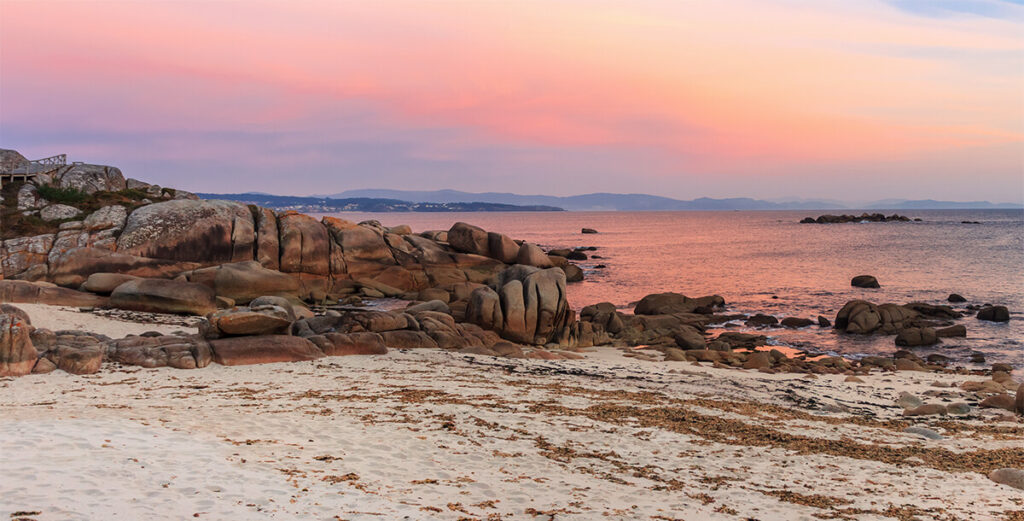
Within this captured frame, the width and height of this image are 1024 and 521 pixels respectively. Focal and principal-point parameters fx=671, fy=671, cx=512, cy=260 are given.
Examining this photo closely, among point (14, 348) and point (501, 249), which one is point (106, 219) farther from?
point (501, 249)

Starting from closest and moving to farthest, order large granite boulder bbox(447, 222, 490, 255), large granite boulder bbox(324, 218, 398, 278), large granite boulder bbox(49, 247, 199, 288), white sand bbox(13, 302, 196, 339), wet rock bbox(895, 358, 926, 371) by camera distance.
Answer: white sand bbox(13, 302, 196, 339), wet rock bbox(895, 358, 926, 371), large granite boulder bbox(49, 247, 199, 288), large granite boulder bbox(324, 218, 398, 278), large granite boulder bbox(447, 222, 490, 255)

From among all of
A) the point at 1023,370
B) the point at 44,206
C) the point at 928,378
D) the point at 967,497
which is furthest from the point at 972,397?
the point at 44,206

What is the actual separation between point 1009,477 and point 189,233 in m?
33.7

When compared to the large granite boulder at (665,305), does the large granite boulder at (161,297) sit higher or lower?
higher

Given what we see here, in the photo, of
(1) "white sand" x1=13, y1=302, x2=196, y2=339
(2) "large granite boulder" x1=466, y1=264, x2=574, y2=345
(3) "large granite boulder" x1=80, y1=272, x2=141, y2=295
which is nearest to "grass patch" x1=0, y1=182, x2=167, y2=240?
(3) "large granite boulder" x1=80, y1=272, x2=141, y2=295

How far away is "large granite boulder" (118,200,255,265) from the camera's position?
108ft

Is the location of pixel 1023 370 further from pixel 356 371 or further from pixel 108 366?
pixel 108 366

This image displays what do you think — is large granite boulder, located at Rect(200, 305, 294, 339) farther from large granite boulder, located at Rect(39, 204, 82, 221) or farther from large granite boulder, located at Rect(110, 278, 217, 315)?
large granite boulder, located at Rect(39, 204, 82, 221)

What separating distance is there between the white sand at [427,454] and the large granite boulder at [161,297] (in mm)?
10925

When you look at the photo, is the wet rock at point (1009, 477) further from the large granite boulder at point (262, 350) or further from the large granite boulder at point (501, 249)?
the large granite boulder at point (501, 249)

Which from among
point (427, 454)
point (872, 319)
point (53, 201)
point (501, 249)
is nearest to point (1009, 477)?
point (427, 454)

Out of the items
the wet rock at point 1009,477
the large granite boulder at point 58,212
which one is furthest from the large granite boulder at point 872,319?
the large granite boulder at point 58,212

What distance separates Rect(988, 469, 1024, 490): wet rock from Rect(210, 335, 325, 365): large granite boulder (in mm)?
14971

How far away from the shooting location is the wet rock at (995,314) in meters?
32.4
